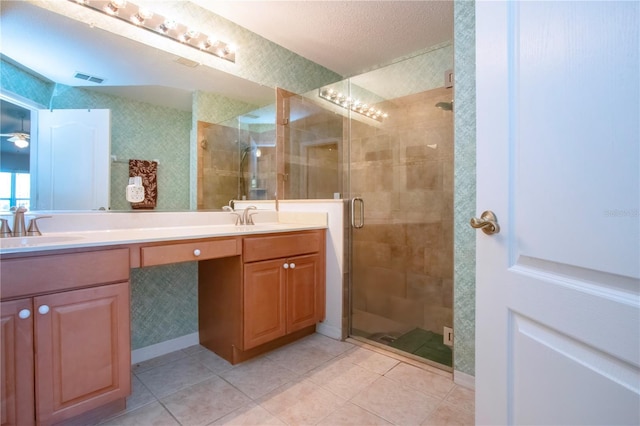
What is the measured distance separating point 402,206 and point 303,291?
106cm

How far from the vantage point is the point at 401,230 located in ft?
8.14

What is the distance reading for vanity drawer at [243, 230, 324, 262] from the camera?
1.84 meters

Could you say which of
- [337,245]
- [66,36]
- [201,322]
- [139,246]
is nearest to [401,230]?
[337,245]

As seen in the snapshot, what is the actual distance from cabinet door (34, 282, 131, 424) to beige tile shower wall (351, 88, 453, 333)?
1.56 meters

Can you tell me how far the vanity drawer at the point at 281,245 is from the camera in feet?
6.02

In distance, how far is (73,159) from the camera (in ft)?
5.48

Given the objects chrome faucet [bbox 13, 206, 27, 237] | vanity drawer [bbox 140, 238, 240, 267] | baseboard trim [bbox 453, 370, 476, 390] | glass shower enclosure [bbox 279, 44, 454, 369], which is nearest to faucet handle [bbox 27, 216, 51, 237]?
chrome faucet [bbox 13, 206, 27, 237]

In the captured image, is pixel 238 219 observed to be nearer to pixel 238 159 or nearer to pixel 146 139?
pixel 238 159

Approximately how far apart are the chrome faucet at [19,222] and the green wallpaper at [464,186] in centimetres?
219

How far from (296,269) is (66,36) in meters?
1.93

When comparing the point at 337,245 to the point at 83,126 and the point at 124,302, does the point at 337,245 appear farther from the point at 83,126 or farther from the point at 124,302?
the point at 83,126

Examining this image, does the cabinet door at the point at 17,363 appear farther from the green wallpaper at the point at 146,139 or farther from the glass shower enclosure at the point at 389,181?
the glass shower enclosure at the point at 389,181

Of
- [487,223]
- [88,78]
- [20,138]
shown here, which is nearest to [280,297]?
[487,223]

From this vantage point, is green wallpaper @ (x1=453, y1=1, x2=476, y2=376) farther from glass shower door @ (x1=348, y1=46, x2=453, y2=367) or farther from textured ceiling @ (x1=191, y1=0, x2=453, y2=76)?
textured ceiling @ (x1=191, y1=0, x2=453, y2=76)
